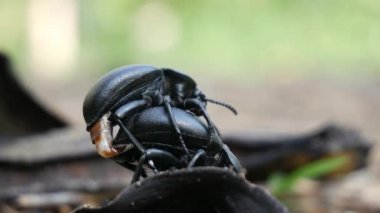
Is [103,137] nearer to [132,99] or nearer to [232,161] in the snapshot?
[132,99]

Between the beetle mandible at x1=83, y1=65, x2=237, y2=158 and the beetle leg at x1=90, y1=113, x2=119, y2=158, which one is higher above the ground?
the beetle mandible at x1=83, y1=65, x2=237, y2=158

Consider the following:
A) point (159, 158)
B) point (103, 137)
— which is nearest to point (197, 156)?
point (159, 158)

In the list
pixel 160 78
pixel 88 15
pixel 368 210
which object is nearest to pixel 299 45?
pixel 88 15

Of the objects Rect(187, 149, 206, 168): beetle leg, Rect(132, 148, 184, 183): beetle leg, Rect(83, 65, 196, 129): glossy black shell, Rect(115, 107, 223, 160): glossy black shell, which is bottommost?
Rect(132, 148, 184, 183): beetle leg

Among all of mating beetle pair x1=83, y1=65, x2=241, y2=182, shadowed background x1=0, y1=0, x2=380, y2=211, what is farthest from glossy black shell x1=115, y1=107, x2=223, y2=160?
shadowed background x1=0, y1=0, x2=380, y2=211

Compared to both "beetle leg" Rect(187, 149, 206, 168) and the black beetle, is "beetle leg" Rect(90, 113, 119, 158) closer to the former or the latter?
the black beetle

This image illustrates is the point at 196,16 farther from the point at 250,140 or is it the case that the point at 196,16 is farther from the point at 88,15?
the point at 250,140
